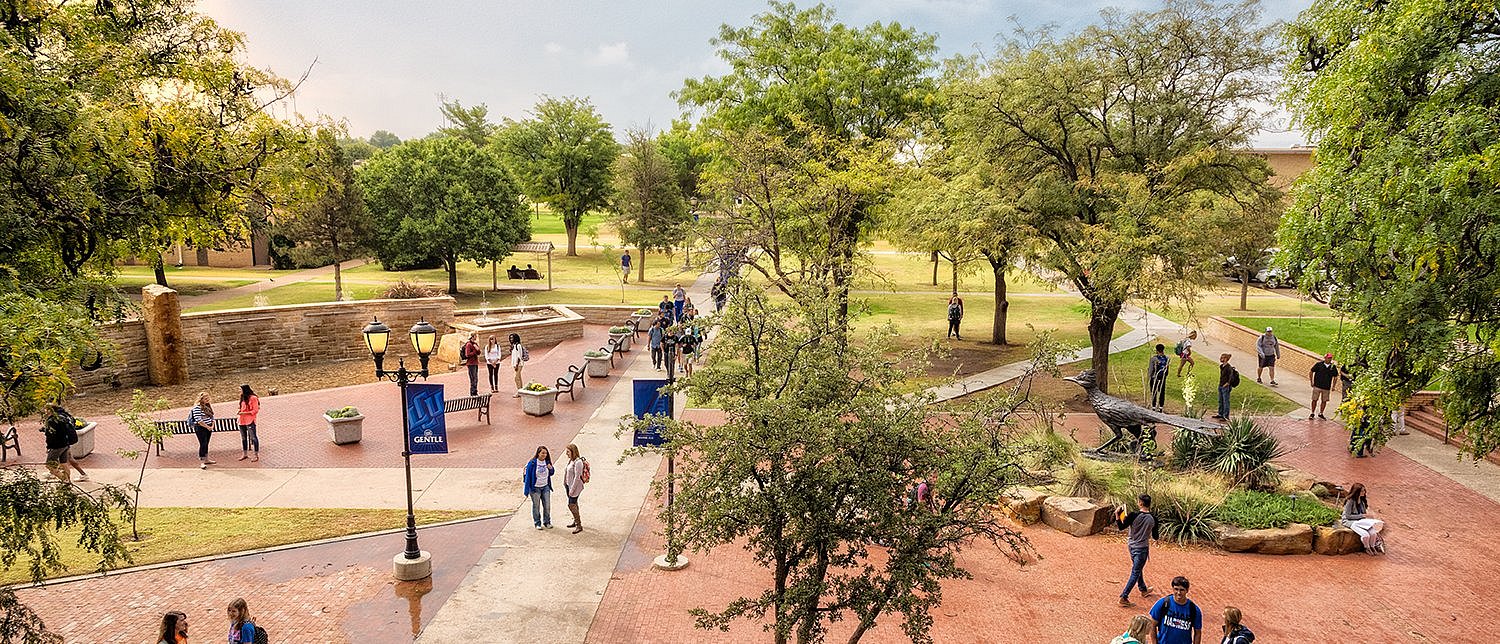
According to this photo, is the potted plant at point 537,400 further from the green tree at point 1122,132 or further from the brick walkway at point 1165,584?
the green tree at point 1122,132

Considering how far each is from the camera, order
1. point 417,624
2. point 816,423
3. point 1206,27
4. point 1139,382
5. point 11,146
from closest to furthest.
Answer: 1. point 11,146
2. point 816,423
3. point 417,624
4. point 1206,27
5. point 1139,382

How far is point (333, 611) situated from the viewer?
9984mm

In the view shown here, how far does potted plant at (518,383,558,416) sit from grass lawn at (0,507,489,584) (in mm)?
5729

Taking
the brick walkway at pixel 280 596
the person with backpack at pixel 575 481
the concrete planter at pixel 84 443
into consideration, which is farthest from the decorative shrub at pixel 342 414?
the person with backpack at pixel 575 481

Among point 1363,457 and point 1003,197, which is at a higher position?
point 1003,197

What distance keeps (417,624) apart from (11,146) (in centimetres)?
624

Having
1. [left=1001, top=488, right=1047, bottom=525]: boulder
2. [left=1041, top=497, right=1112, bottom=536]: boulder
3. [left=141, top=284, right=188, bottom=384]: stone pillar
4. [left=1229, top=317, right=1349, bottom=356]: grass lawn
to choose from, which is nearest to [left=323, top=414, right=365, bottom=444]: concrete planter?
[left=141, top=284, right=188, bottom=384]: stone pillar

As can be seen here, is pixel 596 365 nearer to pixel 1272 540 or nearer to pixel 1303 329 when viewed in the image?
pixel 1272 540

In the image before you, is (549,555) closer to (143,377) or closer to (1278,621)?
(1278,621)

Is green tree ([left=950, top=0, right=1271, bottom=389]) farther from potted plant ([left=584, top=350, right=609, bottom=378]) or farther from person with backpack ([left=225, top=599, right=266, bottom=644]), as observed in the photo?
person with backpack ([left=225, top=599, right=266, bottom=644])

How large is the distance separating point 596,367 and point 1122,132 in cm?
1470

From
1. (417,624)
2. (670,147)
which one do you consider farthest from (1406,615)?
(670,147)

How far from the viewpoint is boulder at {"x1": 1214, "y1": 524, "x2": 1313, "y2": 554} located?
11.7 m

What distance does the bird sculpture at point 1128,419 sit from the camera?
14078 mm
